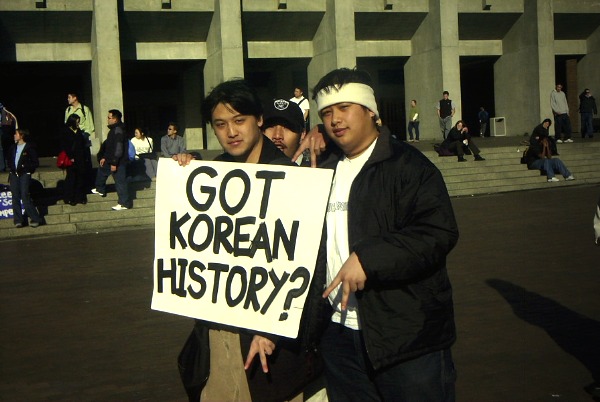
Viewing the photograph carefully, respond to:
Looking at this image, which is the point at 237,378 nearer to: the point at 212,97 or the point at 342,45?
the point at 212,97

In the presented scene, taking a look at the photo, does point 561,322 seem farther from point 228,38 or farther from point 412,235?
point 228,38

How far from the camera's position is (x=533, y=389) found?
508 cm

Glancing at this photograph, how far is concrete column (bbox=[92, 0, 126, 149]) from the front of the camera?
87.7ft

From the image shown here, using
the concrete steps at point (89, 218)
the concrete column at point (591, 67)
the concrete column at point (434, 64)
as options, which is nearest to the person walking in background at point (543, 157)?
the concrete column at point (434, 64)

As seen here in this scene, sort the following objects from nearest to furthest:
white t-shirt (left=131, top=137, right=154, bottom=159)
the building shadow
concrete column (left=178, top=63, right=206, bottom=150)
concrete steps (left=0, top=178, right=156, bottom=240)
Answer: the building shadow, concrete steps (left=0, top=178, right=156, bottom=240), white t-shirt (left=131, top=137, right=154, bottom=159), concrete column (left=178, top=63, right=206, bottom=150)

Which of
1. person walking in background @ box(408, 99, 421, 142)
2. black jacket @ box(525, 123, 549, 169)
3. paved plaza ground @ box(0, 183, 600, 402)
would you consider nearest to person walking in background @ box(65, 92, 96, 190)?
paved plaza ground @ box(0, 183, 600, 402)

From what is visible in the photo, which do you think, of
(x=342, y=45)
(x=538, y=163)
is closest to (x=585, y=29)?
(x=342, y=45)

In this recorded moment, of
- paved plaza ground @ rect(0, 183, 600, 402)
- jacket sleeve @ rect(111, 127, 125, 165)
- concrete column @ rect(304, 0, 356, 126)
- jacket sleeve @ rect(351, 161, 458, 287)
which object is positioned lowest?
paved plaza ground @ rect(0, 183, 600, 402)

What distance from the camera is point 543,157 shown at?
862 inches

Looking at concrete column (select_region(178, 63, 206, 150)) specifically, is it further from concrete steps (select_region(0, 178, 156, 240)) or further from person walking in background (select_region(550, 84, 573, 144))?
concrete steps (select_region(0, 178, 156, 240))

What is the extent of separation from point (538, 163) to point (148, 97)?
1868 cm

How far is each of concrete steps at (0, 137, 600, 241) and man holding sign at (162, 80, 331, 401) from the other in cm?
1301

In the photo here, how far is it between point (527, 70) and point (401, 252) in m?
32.1

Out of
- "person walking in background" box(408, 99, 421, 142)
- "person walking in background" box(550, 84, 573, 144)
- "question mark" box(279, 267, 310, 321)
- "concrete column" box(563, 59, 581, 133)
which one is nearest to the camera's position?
"question mark" box(279, 267, 310, 321)
